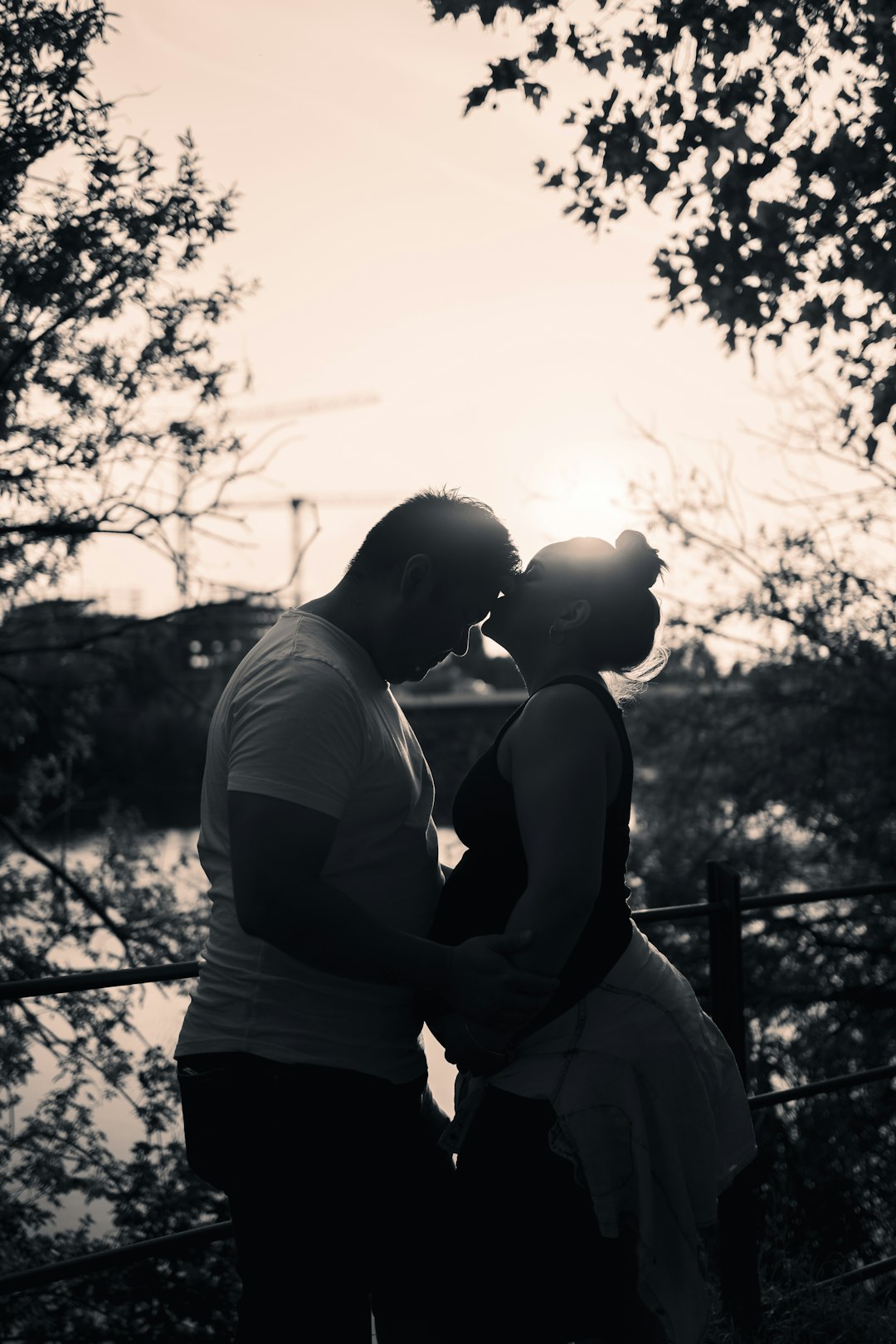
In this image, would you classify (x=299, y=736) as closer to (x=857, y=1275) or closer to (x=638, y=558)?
(x=638, y=558)

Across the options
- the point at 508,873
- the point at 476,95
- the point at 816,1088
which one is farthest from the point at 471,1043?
the point at 476,95

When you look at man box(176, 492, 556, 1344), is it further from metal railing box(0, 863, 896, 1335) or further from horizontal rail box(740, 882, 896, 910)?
horizontal rail box(740, 882, 896, 910)

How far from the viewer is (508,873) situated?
1.75 meters

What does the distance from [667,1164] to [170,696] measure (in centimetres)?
617

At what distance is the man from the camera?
5.12ft

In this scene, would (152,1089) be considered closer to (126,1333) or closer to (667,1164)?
(126,1333)

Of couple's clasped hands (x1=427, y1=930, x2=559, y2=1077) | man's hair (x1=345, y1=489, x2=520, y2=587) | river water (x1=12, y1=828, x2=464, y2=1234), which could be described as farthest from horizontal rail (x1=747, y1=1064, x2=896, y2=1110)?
river water (x1=12, y1=828, x2=464, y2=1234)

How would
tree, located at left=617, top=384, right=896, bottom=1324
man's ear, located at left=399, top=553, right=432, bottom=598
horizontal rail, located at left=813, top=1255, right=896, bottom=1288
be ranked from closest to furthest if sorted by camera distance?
man's ear, located at left=399, top=553, right=432, bottom=598
horizontal rail, located at left=813, top=1255, right=896, bottom=1288
tree, located at left=617, top=384, right=896, bottom=1324

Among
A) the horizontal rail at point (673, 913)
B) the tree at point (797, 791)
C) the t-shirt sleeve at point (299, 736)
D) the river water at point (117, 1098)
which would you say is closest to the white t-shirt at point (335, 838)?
the t-shirt sleeve at point (299, 736)

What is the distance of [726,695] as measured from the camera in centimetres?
1127

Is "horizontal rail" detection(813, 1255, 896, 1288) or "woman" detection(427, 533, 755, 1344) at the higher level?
"woman" detection(427, 533, 755, 1344)

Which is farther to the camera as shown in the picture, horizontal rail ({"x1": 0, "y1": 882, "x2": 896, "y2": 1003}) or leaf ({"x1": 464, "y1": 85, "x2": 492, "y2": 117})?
leaf ({"x1": 464, "y1": 85, "x2": 492, "y2": 117})

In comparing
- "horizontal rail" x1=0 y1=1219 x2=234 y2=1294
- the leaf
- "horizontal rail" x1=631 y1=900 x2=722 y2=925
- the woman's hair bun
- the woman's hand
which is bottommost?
"horizontal rail" x1=0 y1=1219 x2=234 y2=1294

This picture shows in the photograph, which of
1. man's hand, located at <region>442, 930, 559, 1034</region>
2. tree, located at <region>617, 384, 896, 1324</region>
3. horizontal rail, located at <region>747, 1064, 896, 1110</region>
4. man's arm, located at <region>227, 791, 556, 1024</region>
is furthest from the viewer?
tree, located at <region>617, 384, 896, 1324</region>
